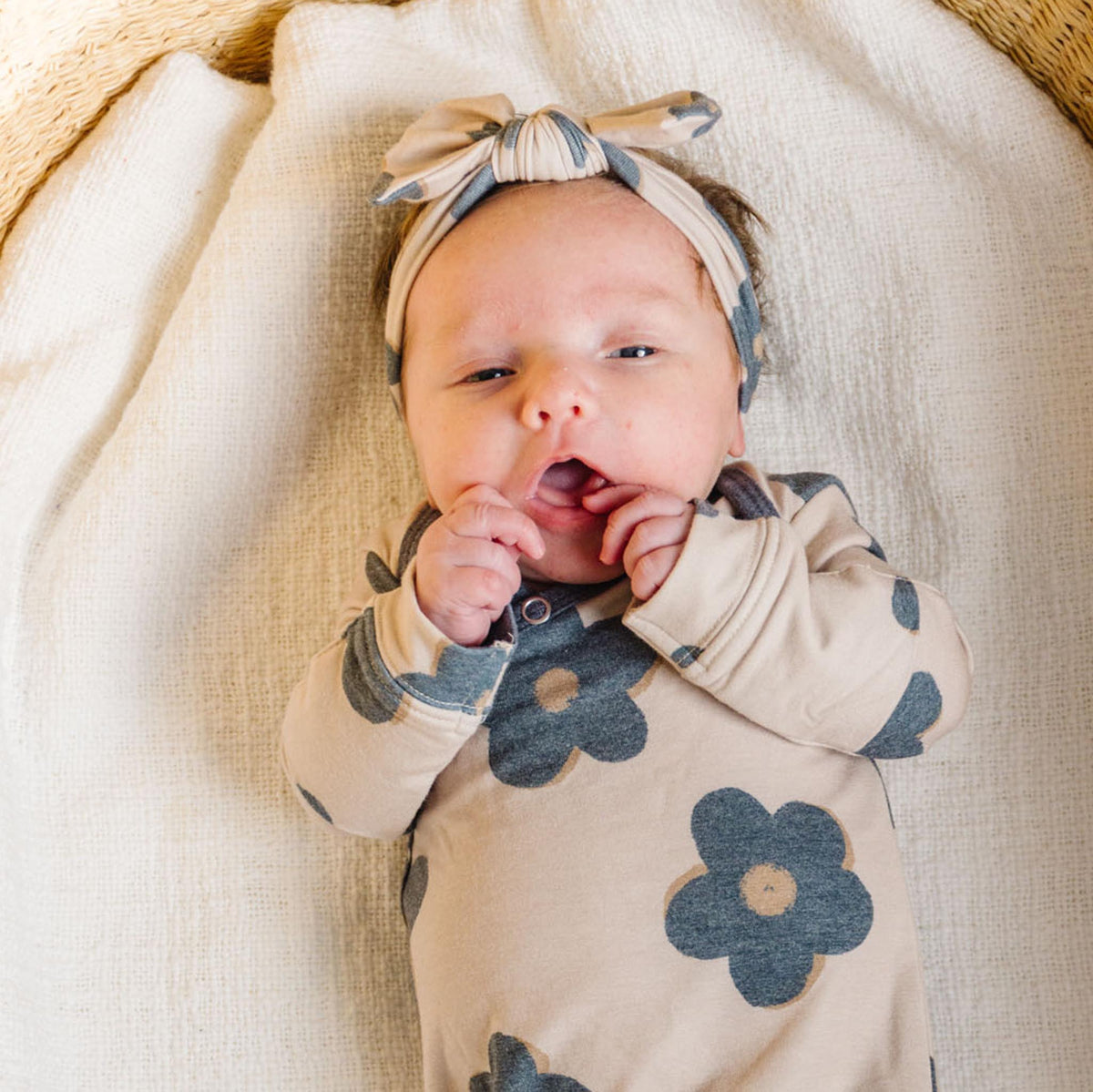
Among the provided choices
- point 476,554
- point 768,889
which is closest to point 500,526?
point 476,554

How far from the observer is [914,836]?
136 centimetres

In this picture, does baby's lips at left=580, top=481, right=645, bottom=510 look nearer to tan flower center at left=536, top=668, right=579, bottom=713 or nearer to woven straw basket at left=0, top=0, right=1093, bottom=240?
tan flower center at left=536, top=668, right=579, bottom=713

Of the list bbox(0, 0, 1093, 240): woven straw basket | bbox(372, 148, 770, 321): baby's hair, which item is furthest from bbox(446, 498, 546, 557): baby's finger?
bbox(0, 0, 1093, 240): woven straw basket

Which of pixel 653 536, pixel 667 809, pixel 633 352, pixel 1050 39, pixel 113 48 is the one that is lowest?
pixel 667 809

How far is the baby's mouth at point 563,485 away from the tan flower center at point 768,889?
1.17 ft

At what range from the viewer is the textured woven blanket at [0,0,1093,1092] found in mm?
1338

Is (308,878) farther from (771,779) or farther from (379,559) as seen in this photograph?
(771,779)

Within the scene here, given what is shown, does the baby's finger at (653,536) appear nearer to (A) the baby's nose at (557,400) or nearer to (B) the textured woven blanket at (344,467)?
(A) the baby's nose at (557,400)

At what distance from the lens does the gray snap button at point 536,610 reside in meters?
1.15

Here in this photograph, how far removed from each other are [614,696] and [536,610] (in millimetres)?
107

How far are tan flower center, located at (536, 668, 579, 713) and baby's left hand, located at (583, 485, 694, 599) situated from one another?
0.11 m

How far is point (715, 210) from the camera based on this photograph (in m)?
1.33

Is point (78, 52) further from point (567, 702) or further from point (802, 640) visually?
point (802, 640)

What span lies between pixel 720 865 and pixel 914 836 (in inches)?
15.3
